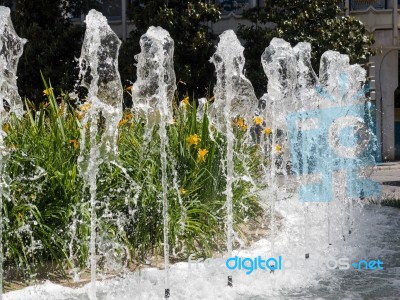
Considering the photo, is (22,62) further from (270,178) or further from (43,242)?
(43,242)

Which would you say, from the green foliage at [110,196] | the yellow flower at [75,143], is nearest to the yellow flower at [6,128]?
the green foliage at [110,196]

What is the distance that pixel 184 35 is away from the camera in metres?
19.1

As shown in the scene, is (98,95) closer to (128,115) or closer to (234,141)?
(128,115)

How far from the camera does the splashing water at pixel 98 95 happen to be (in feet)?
17.5

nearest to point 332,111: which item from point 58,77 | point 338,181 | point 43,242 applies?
point 338,181

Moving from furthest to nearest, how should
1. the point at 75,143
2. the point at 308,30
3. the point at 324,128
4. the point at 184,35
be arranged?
the point at 308,30 → the point at 184,35 → the point at 324,128 → the point at 75,143

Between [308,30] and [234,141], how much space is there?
12.9 m

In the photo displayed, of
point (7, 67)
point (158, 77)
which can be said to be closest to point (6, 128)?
point (7, 67)

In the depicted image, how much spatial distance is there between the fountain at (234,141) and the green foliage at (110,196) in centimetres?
10

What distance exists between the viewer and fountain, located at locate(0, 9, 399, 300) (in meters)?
5.27

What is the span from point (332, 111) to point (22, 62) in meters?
12.2

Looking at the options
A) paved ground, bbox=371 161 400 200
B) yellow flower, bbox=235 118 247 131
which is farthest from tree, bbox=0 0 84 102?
yellow flower, bbox=235 118 247 131

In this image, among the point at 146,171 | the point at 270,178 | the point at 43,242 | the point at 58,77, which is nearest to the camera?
the point at 43,242

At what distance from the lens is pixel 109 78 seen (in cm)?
569
